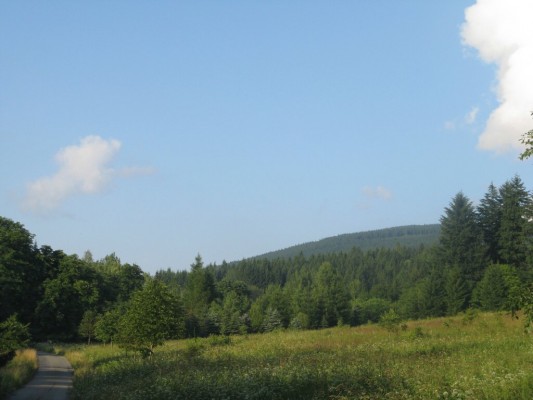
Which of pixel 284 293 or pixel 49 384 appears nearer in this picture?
pixel 49 384

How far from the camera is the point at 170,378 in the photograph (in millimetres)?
16688

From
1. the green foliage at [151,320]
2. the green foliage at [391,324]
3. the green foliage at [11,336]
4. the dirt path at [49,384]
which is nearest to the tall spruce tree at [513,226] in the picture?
the green foliage at [391,324]

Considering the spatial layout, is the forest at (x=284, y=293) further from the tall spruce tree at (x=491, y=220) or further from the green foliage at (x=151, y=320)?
the green foliage at (x=151, y=320)

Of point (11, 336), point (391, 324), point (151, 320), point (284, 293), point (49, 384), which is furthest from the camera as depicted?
point (284, 293)

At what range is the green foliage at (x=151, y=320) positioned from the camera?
2720 cm

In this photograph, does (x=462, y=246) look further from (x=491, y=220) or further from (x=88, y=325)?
(x=88, y=325)

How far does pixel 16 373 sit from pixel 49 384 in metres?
1.70

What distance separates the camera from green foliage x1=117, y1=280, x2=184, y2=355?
89.2 feet

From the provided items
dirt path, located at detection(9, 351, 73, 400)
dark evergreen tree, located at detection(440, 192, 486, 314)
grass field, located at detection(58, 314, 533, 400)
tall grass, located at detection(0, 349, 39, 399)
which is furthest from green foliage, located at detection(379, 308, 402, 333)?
dark evergreen tree, located at detection(440, 192, 486, 314)

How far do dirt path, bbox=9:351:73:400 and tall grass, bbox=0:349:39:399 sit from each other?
0.32 metres

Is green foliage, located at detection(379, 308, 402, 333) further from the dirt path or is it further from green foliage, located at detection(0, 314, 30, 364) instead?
green foliage, located at detection(0, 314, 30, 364)

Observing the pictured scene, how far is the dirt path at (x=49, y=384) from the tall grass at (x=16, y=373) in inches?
12.7

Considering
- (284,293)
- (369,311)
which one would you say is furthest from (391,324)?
(369,311)

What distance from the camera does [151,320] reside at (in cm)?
2709
